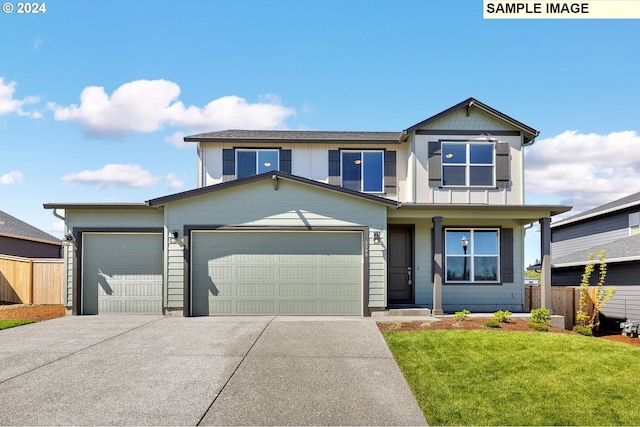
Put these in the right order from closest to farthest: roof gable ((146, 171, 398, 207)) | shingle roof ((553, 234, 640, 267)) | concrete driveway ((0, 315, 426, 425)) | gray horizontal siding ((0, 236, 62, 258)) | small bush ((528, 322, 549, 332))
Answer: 1. concrete driveway ((0, 315, 426, 425))
2. small bush ((528, 322, 549, 332))
3. roof gable ((146, 171, 398, 207))
4. shingle roof ((553, 234, 640, 267))
5. gray horizontal siding ((0, 236, 62, 258))

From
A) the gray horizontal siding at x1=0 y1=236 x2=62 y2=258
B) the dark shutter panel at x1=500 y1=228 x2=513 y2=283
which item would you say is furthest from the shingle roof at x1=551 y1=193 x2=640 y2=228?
the gray horizontal siding at x1=0 y1=236 x2=62 y2=258

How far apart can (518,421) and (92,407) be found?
5.12 metres

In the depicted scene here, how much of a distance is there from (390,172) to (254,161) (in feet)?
14.8

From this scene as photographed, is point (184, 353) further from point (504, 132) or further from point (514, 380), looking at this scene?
point (504, 132)

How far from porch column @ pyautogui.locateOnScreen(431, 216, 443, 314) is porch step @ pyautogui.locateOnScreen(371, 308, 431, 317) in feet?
1.20

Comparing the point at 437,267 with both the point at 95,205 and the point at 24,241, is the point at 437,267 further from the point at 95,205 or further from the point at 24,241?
the point at 24,241

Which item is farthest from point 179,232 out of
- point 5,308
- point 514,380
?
point 514,380

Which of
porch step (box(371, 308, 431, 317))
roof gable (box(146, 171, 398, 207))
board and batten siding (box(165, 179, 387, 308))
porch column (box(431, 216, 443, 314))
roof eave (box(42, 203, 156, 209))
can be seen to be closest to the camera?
roof gable (box(146, 171, 398, 207))

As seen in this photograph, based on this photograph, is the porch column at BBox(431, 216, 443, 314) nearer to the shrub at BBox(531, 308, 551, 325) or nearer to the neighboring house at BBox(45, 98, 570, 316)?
the neighboring house at BBox(45, 98, 570, 316)

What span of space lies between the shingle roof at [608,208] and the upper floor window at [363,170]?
1072 centimetres

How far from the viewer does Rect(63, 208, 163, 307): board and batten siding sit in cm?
1225

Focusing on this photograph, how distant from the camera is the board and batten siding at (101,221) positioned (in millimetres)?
12250

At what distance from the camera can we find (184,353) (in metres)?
7.86

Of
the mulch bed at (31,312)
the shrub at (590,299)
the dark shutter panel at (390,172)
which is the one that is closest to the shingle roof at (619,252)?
the shrub at (590,299)
